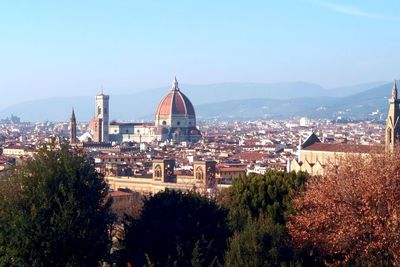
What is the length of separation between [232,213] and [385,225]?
4.08 m

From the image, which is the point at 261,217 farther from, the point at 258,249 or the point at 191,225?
the point at 258,249

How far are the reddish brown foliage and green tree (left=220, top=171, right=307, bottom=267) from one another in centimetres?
68

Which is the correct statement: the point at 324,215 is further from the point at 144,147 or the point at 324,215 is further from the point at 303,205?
the point at 144,147

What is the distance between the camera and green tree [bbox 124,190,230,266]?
1725cm

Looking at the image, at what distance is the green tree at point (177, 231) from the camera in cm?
1725

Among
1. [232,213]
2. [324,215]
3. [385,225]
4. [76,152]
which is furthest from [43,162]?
[385,225]

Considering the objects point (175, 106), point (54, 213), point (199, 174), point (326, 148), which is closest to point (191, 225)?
point (54, 213)

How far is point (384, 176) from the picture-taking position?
17328mm

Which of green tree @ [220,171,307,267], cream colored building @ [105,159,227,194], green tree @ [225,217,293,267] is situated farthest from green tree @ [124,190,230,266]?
cream colored building @ [105,159,227,194]

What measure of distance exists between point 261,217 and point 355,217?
1.79m

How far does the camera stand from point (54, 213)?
16.6 meters

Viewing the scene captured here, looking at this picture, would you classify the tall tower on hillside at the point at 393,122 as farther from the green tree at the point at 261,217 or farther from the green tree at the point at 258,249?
the green tree at the point at 258,249

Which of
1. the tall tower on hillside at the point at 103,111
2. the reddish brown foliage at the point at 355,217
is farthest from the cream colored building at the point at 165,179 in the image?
the tall tower on hillside at the point at 103,111

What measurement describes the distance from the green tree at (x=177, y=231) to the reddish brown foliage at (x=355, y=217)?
155 centimetres
